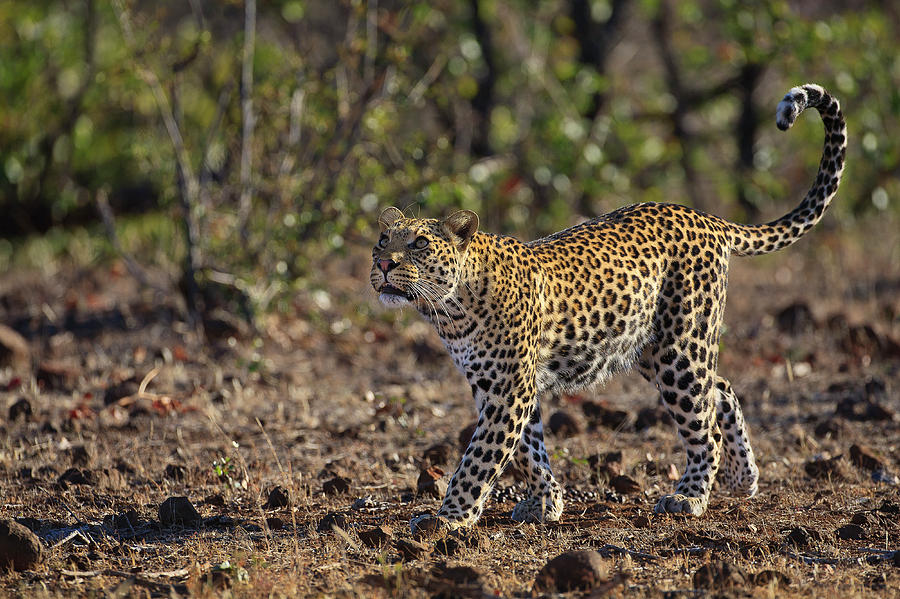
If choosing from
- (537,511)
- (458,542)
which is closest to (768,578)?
(458,542)

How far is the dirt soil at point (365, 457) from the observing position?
5.44 m

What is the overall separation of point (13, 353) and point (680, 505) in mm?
6194

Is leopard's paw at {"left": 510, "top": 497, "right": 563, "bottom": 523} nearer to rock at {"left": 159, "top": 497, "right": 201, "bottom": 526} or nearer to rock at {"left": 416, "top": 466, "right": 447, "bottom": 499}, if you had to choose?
rock at {"left": 416, "top": 466, "right": 447, "bottom": 499}

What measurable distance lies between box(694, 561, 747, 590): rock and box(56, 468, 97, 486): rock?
3741 millimetres

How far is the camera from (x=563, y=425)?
323 inches

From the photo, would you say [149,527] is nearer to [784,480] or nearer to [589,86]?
[784,480]

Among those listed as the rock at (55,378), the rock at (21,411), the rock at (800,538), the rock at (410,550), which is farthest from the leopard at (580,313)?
the rock at (55,378)

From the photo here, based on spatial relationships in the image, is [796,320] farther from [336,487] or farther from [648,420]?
[336,487]

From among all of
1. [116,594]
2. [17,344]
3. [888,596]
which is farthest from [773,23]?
[116,594]

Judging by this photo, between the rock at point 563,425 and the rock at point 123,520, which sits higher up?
the rock at point 563,425

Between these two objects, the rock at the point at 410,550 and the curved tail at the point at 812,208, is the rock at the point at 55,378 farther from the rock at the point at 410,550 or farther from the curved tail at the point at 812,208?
the curved tail at the point at 812,208

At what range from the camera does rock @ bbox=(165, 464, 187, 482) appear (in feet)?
23.7

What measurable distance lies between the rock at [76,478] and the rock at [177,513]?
0.93 metres

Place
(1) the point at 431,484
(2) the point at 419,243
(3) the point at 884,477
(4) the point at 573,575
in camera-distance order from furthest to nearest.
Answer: (3) the point at 884,477 < (1) the point at 431,484 < (2) the point at 419,243 < (4) the point at 573,575
